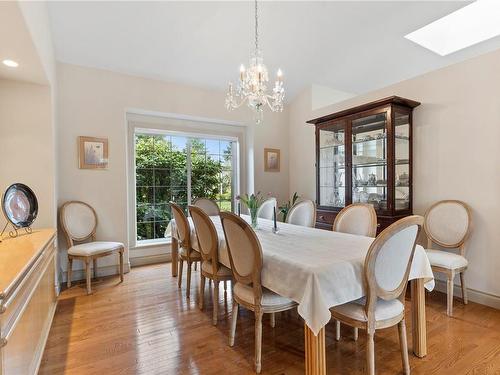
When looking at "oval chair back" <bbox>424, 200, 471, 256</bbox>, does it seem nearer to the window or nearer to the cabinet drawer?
the cabinet drawer

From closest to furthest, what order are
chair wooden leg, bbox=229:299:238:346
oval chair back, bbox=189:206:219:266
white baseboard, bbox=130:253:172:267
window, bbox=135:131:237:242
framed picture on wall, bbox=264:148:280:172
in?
chair wooden leg, bbox=229:299:238:346
oval chair back, bbox=189:206:219:266
white baseboard, bbox=130:253:172:267
window, bbox=135:131:237:242
framed picture on wall, bbox=264:148:280:172

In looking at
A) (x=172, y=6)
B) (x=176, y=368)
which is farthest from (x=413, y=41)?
(x=176, y=368)

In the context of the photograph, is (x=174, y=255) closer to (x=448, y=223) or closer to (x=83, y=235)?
(x=83, y=235)

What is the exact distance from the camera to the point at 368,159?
356cm

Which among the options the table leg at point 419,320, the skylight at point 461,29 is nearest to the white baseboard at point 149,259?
the table leg at point 419,320

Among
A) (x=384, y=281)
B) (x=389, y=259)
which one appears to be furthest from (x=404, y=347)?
(x=389, y=259)

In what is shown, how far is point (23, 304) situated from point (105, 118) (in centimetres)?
280

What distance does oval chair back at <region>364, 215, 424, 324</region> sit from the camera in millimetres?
1498

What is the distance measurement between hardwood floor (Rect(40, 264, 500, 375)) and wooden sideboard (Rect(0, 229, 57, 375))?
28 centimetres

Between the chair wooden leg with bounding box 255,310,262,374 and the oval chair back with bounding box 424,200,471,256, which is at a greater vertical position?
the oval chair back with bounding box 424,200,471,256

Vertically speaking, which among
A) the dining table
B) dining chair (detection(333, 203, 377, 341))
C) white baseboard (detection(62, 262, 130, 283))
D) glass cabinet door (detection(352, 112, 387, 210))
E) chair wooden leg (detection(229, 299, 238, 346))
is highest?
glass cabinet door (detection(352, 112, 387, 210))

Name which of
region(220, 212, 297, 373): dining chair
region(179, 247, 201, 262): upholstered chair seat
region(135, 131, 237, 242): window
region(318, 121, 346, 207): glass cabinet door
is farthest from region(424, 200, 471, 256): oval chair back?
region(135, 131, 237, 242): window

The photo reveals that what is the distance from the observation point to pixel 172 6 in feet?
9.53

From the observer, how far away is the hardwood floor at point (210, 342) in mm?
1824
